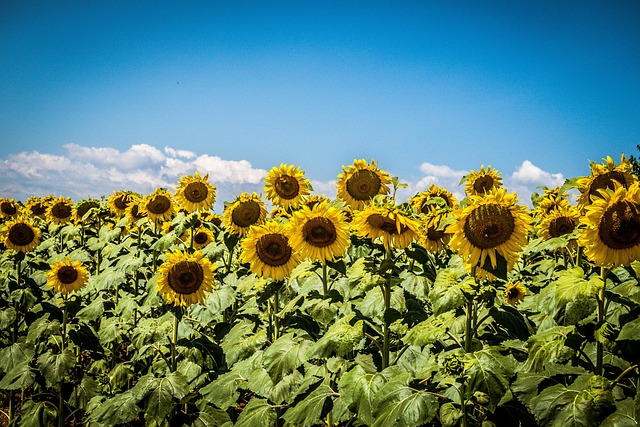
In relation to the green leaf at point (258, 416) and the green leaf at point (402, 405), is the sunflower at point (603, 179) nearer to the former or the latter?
the green leaf at point (402, 405)

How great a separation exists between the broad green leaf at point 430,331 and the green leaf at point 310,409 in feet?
2.75

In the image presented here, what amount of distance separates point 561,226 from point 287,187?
3190 millimetres

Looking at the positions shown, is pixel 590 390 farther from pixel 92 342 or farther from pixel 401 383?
pixel 92 342

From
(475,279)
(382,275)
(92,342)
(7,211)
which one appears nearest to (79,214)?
(7,211)

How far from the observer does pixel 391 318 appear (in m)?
3.05

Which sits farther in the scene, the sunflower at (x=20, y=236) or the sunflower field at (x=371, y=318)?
the sunflower at (x=20, y=236)

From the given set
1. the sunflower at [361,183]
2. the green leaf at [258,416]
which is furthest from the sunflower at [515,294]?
the green leaf at [258,416]

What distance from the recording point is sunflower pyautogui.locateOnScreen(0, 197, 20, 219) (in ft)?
32.2

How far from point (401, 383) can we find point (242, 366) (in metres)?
1.59

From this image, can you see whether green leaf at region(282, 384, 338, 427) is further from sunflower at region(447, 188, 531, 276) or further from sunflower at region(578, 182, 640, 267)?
sunflower at region(578, 182, 640, 267)

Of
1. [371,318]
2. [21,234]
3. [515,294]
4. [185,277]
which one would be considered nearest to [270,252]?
[185,277]

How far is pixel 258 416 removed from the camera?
11.7 feet

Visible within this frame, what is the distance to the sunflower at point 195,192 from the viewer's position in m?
6.49

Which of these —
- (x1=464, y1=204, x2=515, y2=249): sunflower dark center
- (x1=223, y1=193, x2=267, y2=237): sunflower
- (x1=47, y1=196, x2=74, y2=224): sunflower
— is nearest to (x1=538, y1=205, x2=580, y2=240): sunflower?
(x1=464, y1=204, x2=515, y2=249): sunflower dark center
